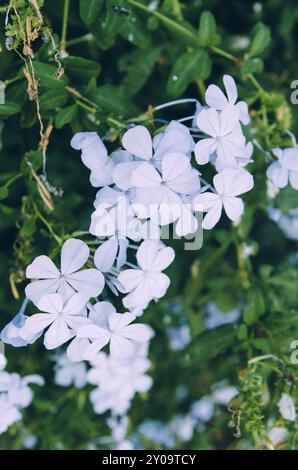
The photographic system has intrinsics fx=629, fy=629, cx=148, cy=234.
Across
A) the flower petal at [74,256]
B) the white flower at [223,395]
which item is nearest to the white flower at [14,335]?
the flower petal at [74,256]

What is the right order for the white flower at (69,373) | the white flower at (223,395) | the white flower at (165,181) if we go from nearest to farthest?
1. the white flower at (165,181)
2. the white flower at (69,373)
3. the white flower at (223,395)

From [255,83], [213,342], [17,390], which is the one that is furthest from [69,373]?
[255,83]

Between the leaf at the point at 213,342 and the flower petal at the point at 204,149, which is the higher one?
the flower petal at the point at 204,149

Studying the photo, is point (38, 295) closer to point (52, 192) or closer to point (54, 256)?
point (54, 256)

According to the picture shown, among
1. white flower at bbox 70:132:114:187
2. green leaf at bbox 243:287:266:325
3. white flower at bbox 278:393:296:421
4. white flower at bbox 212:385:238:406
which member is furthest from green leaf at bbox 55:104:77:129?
white flower at bbox 212:385:238:406

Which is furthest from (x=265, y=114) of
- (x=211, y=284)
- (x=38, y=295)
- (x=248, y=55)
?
(x=38, y=295)

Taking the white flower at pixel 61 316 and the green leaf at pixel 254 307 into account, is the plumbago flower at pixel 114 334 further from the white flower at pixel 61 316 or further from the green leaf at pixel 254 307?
the green leaf at pixel 254 307
